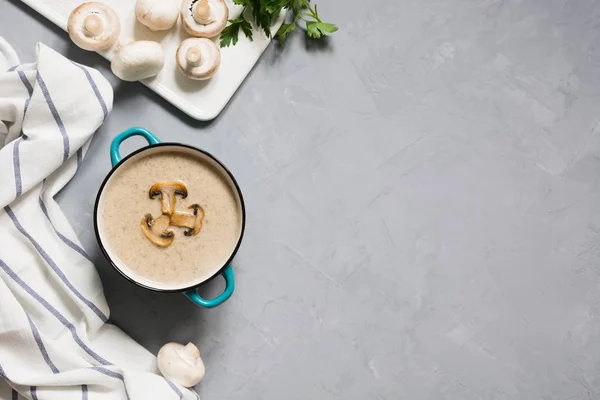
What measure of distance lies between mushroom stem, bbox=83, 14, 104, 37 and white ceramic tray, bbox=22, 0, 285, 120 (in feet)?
0.14

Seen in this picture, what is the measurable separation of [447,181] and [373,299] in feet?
0.78

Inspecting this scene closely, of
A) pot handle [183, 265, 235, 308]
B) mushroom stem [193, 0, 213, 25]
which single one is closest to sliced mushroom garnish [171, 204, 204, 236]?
pot handle [183, 265, 235, 308]

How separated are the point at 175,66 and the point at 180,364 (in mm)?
477

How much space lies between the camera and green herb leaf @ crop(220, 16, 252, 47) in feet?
3.73

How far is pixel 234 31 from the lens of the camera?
3.75 feet

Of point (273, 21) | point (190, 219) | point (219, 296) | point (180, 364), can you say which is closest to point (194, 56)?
point (273, 21)

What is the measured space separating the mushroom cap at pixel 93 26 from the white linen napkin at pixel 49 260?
4 centimetres

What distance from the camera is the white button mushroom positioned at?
111cm

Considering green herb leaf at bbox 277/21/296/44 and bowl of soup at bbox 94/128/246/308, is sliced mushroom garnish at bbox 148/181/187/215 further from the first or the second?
green herb leaf at bbox 277/21/296/44

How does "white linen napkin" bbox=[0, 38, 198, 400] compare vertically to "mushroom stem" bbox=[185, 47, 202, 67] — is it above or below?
below

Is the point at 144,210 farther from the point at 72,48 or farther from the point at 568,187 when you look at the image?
the point at 568,187

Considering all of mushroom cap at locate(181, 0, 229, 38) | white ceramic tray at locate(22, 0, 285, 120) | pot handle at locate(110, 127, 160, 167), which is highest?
mushroom cap at locate(181, 0, 229, 38)

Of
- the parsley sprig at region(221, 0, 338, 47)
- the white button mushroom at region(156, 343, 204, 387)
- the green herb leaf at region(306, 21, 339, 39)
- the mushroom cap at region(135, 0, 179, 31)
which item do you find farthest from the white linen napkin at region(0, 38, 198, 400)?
the green herb leaf at region(306, 21, 339, 39)

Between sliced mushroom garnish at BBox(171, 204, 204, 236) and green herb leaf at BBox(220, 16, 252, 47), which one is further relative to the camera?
green herb leaf at BBox(220, 16, 252, 47)
